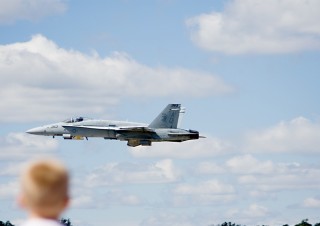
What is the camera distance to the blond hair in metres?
6.48

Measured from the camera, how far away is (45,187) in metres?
6.49

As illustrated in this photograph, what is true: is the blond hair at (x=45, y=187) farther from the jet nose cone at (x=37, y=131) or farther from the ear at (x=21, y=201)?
the jet nose cone at (x=37, y=131)

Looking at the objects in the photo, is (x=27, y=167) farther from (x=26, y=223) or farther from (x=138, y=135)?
(x=138, y=135)

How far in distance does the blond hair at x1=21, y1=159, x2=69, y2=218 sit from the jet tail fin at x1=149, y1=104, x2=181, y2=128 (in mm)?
160543

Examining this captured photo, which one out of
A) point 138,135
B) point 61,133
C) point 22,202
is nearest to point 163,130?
point 138,135

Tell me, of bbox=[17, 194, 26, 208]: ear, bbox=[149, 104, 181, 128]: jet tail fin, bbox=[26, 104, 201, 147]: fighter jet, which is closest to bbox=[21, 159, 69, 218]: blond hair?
bbox=[17, 194, 26, 208]: ear

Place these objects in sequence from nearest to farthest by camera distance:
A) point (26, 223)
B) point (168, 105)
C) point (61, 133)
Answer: point (26, 223)
point (61, 133)
point (168, 105)

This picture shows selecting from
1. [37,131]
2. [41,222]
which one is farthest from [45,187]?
[37,131]

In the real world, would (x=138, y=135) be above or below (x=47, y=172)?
above

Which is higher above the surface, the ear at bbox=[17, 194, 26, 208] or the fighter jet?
the fighter jet

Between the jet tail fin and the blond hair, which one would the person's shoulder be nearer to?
the blond hair

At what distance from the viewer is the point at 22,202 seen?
6629mm

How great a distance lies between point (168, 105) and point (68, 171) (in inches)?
6589

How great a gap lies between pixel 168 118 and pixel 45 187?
163 meters
